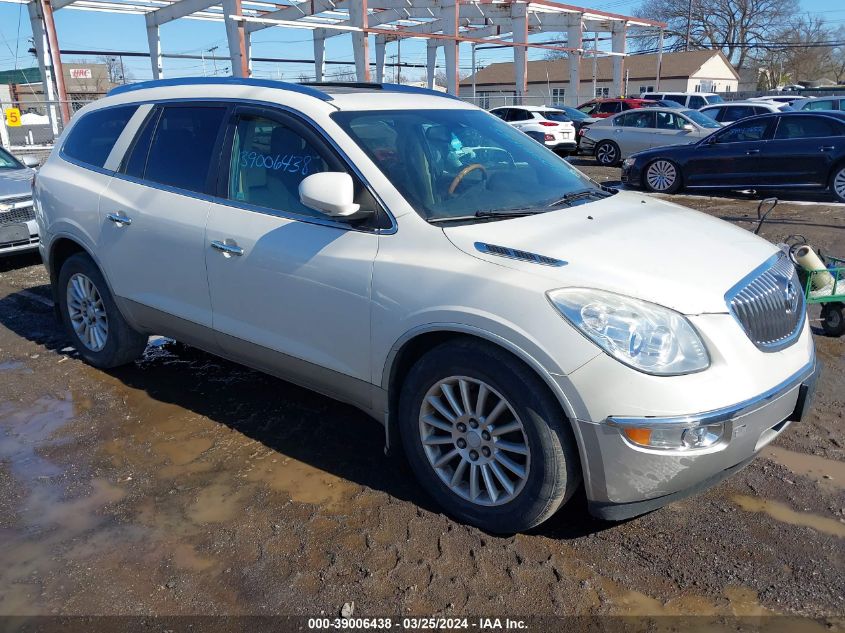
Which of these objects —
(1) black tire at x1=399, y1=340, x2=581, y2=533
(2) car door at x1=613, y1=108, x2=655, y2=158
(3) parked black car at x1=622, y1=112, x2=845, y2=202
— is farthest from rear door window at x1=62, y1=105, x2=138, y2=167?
(2) car door at x1=613, y1=108, x2=655, y2=158

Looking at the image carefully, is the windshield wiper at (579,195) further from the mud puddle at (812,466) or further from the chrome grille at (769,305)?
the mud puddle at (812,466)

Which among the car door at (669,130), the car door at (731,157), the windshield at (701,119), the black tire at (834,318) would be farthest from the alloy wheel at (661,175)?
the black tire at (834,318)

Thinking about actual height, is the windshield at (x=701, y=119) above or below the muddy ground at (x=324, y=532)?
above

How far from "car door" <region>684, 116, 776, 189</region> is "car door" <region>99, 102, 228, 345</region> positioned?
10900mm

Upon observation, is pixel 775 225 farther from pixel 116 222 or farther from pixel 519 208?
pixel 116 222

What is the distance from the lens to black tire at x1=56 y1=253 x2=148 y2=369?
4.81 metres

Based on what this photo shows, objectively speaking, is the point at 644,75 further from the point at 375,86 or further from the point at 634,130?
the point at 375,86

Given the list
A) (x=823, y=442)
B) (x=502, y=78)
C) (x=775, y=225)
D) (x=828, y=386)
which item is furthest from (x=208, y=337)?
(x=502, y=78)

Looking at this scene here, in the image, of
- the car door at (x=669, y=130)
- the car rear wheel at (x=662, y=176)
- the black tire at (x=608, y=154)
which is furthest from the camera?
the black tire at (x=608, y=154)

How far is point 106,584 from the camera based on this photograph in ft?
9.39

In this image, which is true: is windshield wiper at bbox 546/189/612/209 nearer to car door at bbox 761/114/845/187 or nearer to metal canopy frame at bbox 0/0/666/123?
car door at bbox 761/114/845/187

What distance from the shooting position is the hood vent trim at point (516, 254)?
2.87m

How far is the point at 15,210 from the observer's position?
7.86 m

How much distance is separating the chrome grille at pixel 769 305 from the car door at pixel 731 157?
33.2ft
